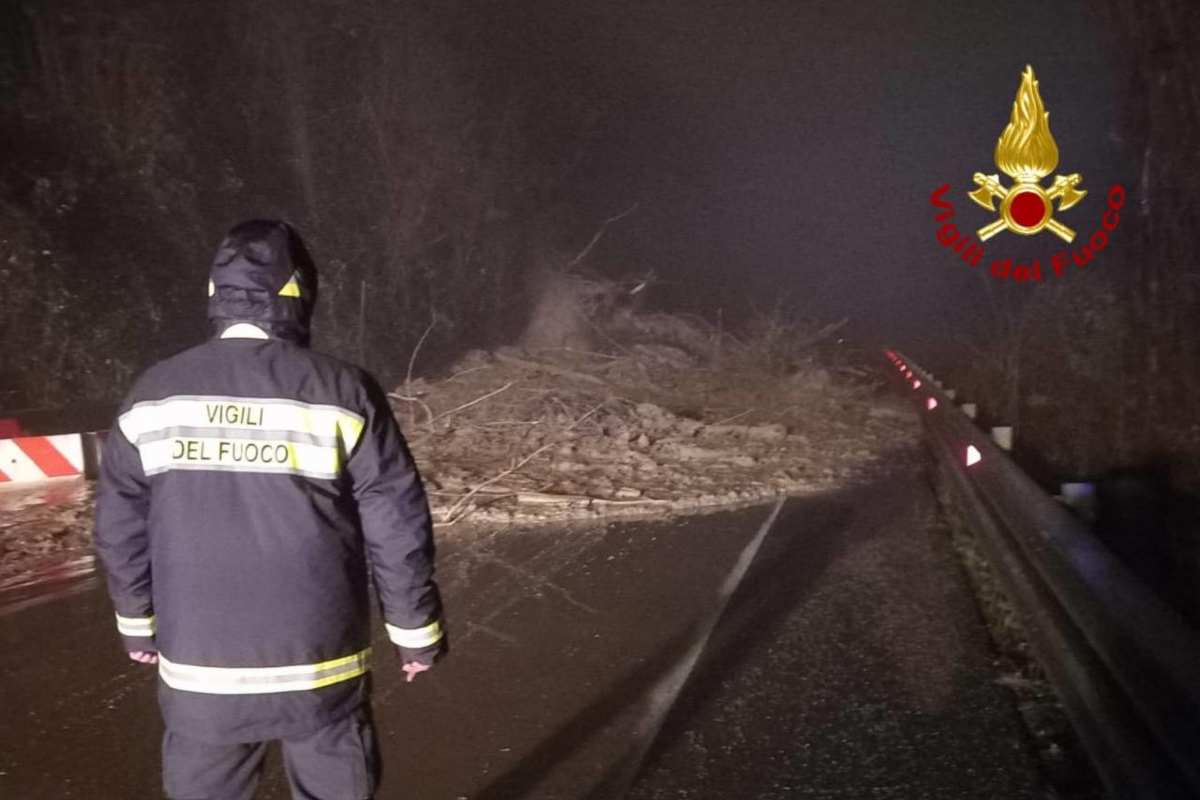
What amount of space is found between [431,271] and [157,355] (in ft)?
18.3

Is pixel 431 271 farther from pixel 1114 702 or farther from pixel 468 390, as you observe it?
pixel 1114 702

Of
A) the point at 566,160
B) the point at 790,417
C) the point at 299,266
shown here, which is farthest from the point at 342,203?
the point at 299,266

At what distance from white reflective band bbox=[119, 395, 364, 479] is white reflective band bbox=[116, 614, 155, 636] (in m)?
0.50

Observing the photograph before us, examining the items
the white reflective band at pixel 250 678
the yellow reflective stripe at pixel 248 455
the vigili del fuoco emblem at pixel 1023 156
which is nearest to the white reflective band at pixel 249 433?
the yellow reflective stripe at pixel 248 455

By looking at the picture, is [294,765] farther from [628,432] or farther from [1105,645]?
[628,432]

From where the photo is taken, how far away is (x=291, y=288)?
2447 mm

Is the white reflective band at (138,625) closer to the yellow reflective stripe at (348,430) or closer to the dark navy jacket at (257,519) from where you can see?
the dark navy jacket at (257,519)

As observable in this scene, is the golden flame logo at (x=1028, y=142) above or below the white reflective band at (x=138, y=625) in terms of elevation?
above

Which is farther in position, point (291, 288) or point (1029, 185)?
point (1029, 185)

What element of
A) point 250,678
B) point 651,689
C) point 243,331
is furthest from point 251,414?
point 651,689

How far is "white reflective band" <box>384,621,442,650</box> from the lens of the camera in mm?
2529

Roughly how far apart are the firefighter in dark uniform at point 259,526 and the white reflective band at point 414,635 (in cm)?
11

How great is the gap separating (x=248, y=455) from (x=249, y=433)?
56 millimetres

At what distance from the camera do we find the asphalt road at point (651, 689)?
3.61 m
